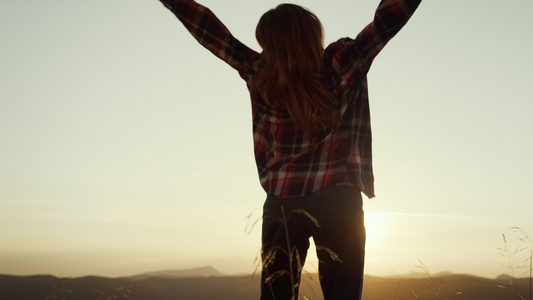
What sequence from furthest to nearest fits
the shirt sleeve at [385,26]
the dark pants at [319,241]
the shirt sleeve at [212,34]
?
the shirt sleeve at [212,34]
the shirt sleeve at [385,26]
the dark pants at [319,241]

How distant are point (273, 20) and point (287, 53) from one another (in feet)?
0.84

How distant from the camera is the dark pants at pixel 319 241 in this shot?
2.80 meters

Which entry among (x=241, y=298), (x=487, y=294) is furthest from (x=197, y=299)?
(x=487, y=294)

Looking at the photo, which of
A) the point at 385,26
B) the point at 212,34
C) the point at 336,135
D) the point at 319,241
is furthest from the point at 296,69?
the point at 319,241

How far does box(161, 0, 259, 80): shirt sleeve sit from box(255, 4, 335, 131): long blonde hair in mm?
309

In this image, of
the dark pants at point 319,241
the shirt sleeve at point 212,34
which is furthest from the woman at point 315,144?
the shirt sleeve at point 212,34

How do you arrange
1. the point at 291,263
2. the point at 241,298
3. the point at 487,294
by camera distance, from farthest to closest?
the point at 241,298
the point at 487,294
the point at 291,263

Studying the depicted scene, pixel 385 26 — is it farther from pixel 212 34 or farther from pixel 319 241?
pixel 319 241

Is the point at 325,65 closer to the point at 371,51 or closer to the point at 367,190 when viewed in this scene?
the point at 371,51

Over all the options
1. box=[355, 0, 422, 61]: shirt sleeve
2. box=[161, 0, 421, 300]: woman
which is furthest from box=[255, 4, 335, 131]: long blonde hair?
box=[355, 0, 422, 61]: shirt sleeve

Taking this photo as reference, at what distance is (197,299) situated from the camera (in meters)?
14.6

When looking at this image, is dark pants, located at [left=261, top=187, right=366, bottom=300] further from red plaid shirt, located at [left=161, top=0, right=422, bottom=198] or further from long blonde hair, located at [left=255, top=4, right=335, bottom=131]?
long blonde hair, located at [left=255, top=4, right=335, bottom=131]

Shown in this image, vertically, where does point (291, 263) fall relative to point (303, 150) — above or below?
below

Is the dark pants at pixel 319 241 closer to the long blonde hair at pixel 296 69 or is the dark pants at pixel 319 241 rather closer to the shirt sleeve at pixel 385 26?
the long blonde hair at pixel 296 69
